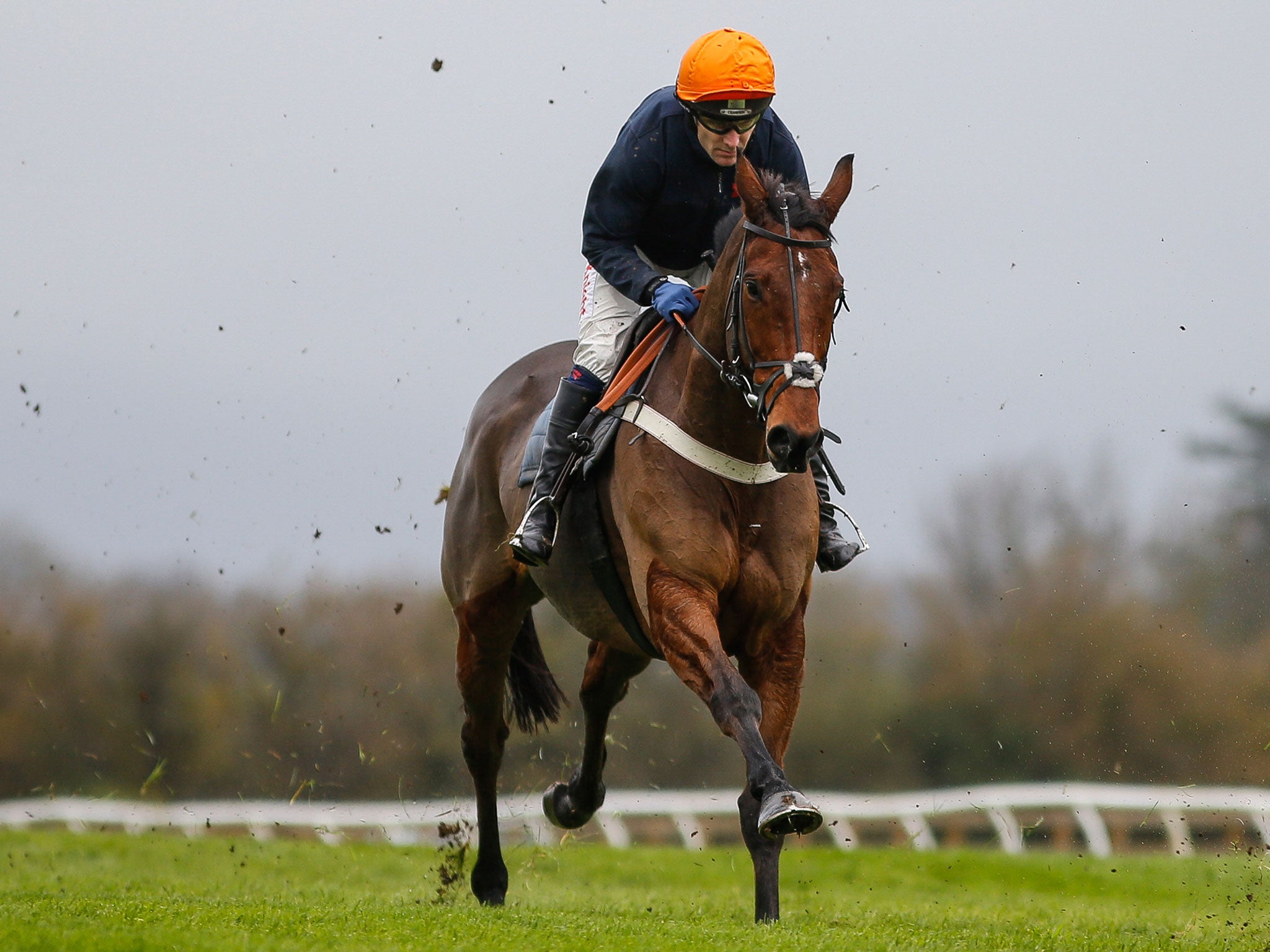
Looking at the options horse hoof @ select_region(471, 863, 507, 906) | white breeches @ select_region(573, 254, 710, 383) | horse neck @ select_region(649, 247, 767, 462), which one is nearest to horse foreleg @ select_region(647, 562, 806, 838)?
horse neck @ select_region(649, 247, 767, 462)

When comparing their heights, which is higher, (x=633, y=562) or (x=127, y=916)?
(x=633, y=562)

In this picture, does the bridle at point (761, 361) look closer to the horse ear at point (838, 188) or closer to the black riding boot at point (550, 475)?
the horse ear at point (838, 188)

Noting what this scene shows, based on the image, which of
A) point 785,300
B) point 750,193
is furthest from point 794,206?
point 785,300

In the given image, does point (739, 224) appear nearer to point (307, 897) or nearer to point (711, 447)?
point (711, 447)

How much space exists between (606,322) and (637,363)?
18.6 inches

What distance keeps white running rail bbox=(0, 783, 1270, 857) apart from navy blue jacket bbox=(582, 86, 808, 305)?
20.6 feet

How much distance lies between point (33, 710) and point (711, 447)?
14591 millimetres

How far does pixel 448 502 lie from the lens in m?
8.66

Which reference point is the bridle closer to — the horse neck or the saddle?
the horse neck

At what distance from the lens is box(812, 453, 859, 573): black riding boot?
663 cm

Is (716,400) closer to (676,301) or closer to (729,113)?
(676,301)

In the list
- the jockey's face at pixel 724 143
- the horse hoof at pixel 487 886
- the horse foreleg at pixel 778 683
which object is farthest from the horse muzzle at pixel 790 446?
the horse hoof at pixel 487 886

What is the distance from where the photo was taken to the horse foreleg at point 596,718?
8.16 m

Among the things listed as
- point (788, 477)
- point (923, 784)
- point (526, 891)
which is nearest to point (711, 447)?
point (788, 477)
